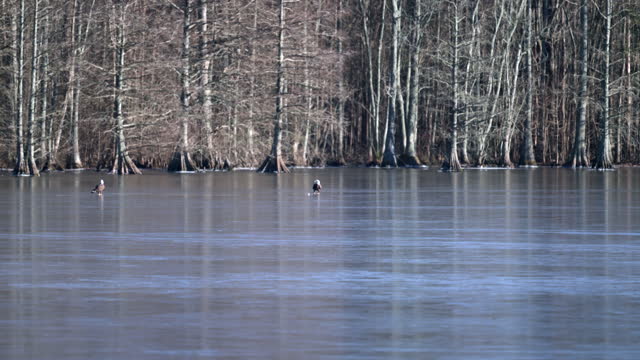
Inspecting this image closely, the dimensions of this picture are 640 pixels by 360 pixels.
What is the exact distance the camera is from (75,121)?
2430 inches

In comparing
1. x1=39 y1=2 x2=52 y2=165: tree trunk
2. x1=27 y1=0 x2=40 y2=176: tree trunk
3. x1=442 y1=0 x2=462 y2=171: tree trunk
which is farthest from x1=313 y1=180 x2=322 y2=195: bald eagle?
x1=442 y1=0 x2=462 y2=171: tree trunk

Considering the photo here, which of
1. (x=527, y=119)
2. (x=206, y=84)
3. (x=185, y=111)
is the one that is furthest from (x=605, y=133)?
(x=185, y=111)

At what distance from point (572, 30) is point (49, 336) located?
225ft

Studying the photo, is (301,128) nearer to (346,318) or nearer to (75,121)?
(75,121)

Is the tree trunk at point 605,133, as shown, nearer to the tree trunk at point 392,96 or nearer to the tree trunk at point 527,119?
the tree trunk at point 527,119

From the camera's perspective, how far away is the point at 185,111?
61219mm

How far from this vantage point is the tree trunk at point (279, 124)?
205 feet

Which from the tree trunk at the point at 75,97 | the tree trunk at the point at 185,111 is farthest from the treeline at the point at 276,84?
the tree trunk at the point at 75,97

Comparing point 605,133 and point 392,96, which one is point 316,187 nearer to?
point 605,133

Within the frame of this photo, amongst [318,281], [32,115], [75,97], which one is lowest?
[318,281]

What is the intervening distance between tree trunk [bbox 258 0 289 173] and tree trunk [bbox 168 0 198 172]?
3.49m

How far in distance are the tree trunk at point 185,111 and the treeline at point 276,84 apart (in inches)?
2.8

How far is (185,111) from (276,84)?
6.16m

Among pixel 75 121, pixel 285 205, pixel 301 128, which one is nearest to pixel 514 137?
pixel 301 128
